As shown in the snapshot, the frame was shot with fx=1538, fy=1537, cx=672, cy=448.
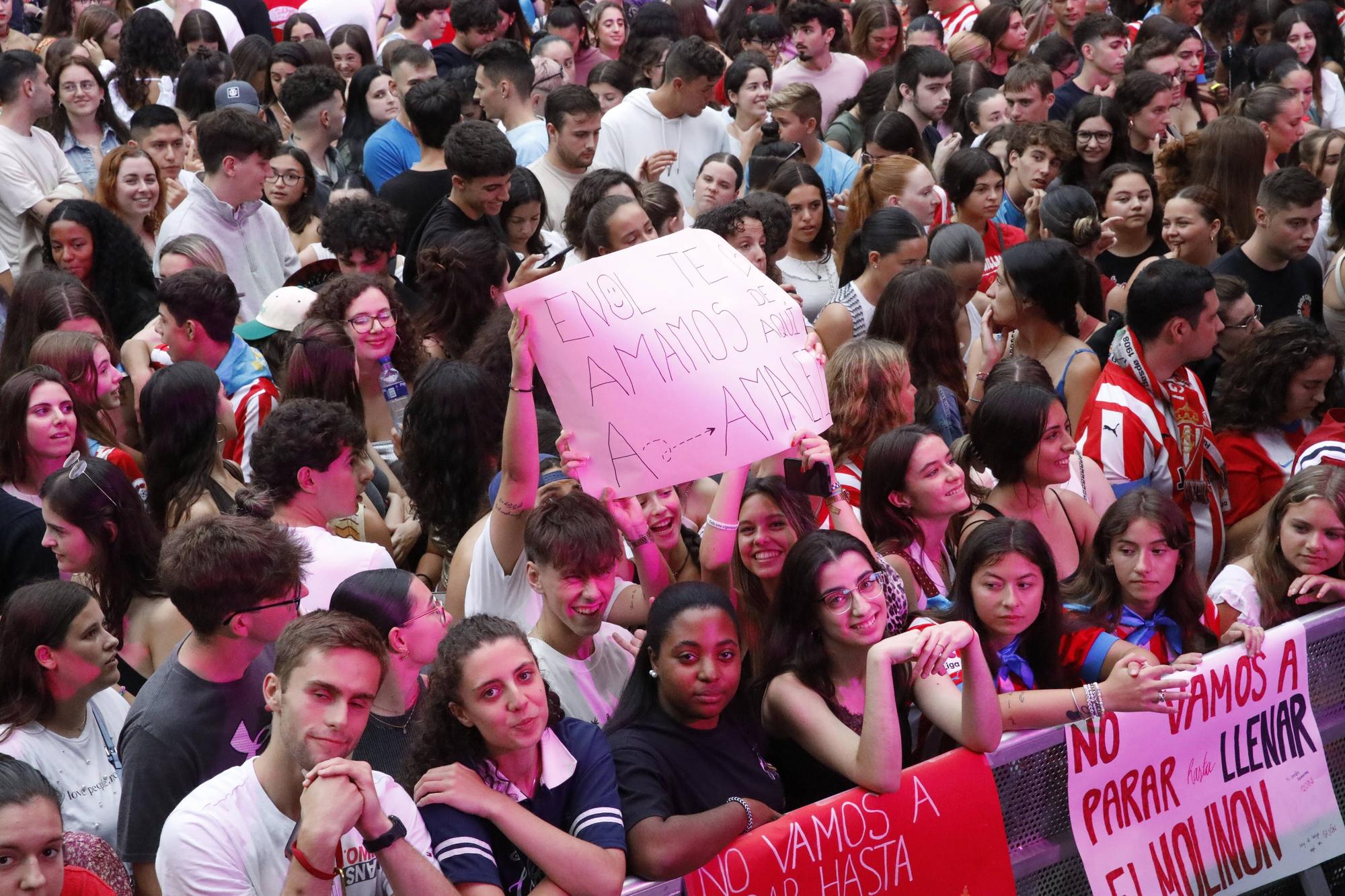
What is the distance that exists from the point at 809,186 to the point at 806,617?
3.93m

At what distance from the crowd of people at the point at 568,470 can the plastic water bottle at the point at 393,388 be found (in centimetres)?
2

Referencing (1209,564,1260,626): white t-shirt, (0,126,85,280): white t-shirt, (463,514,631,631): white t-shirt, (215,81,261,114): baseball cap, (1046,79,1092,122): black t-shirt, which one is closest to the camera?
(463,514,631,631): white t-shirt

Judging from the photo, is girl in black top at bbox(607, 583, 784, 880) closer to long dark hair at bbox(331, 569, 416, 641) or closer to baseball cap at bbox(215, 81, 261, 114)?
long dark hair at bbox(331, 569, 416, 641)

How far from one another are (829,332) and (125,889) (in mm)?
3941

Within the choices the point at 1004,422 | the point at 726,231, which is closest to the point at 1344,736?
the point at 1004,422

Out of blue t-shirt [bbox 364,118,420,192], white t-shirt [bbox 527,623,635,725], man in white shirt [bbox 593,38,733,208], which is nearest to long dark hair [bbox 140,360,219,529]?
white t-shirt [bbox 527,623,635,725]

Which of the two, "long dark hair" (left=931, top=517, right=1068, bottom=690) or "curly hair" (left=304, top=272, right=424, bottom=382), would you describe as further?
"curly hair" (left=304, top=272, right=424, bottom=382)

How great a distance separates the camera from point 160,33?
10.3m

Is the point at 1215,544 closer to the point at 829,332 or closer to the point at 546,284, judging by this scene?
the point at 829,332

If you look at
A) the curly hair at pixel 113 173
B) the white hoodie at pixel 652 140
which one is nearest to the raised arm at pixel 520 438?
the curly hair at pixel 113 173

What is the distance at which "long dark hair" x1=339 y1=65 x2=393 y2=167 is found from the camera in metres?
9.57

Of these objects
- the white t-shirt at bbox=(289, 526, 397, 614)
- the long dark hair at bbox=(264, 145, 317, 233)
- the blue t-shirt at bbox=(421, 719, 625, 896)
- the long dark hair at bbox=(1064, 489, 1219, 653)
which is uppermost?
the blue t-shirt at bbox=(421, 719, 625, 896)

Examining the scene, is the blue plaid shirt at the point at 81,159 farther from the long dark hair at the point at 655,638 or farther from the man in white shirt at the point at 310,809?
the man in white shirt at the point at 310,809

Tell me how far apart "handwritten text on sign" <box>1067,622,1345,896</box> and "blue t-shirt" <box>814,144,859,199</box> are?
4899mm
